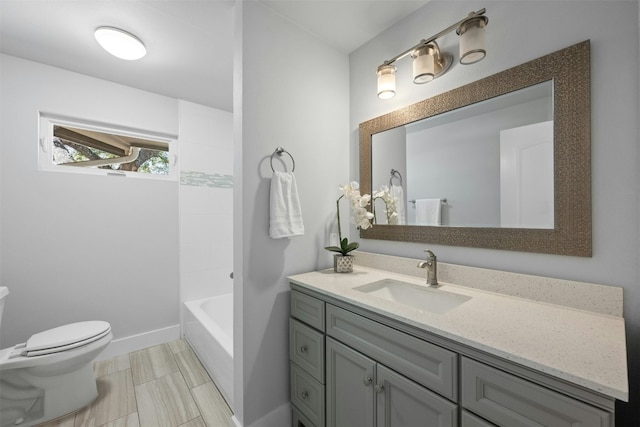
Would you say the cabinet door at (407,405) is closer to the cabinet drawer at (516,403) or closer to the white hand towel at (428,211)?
the cabinet drawer at (516,403)

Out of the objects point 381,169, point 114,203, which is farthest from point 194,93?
point 381,169

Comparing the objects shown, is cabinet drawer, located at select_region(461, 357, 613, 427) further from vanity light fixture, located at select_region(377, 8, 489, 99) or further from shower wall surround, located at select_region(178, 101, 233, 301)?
shower wall surround, located at select_region(178, 101, 233, 301)

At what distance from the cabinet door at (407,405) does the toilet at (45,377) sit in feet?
5.94

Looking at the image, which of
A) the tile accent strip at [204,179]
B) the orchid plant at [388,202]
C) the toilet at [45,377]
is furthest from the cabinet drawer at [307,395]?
the tile accent strip at [204,179]

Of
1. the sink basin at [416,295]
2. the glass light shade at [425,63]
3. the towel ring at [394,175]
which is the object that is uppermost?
the glass light shade at [425,63]

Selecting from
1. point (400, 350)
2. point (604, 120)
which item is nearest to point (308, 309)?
point (400, 350)

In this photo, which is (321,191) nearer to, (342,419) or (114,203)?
(342,419)

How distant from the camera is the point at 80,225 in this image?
6.82 feet

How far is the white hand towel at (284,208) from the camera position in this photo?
141cm

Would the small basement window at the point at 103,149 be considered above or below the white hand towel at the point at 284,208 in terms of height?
above

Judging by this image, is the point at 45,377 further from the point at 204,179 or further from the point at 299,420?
the point at 204,179

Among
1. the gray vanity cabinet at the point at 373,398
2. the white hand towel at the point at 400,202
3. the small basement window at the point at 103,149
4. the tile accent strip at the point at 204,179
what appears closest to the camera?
the gray vanity cabinet at the point at 373,398

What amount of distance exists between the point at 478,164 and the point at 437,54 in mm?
619

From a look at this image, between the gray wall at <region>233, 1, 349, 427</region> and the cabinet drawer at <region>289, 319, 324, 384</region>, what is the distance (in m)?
0.09
